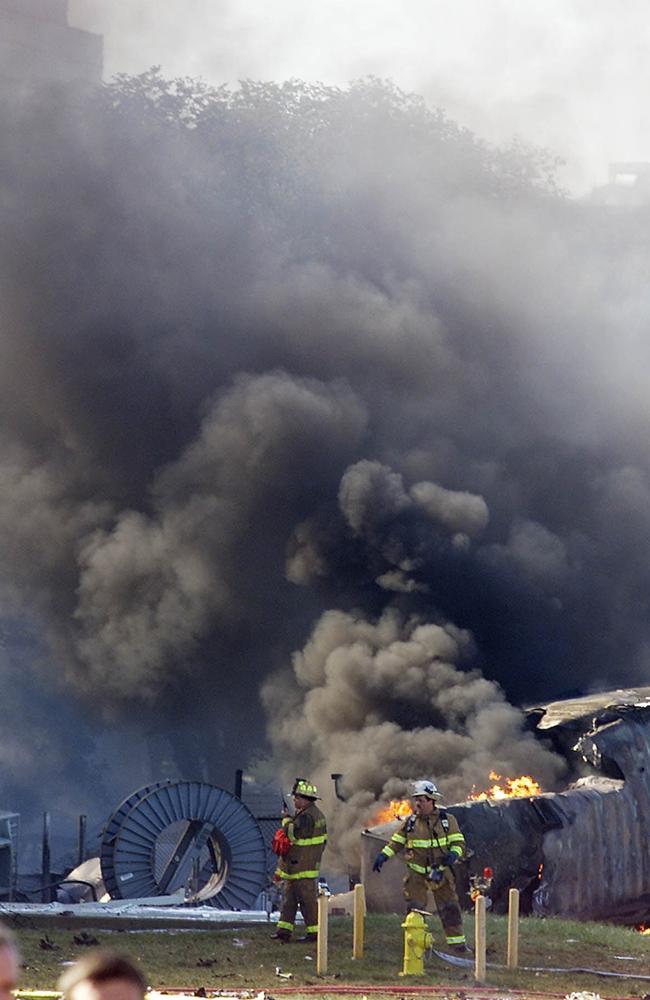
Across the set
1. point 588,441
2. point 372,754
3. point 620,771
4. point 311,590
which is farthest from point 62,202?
point 620,771

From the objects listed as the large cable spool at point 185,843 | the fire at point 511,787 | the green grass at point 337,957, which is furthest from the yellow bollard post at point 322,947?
the fire at point 511,787

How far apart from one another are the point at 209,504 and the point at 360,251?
12814mm

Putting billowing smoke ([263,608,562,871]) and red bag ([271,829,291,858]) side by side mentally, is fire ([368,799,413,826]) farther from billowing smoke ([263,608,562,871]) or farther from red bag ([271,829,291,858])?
red bag ([271,829,291,858])

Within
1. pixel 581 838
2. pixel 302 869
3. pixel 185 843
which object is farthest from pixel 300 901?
pixel 185 843

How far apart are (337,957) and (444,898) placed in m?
1.44

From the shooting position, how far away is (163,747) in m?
63.5

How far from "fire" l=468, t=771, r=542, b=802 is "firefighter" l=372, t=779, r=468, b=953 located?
1209 centimetres

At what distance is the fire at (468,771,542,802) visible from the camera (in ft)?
104

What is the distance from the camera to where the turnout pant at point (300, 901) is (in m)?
19.5

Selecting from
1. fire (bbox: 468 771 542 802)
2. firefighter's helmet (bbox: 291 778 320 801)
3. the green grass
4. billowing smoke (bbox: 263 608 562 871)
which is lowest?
the green grass

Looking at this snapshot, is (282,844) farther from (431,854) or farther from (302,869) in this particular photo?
(431,854)

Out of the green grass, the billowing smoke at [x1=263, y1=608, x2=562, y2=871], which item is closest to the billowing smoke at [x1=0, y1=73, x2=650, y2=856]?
the billowing smoke at [x1=263, y1=608, x2=562, y2=871]

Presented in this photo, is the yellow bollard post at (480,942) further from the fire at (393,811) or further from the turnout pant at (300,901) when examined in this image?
the fire at (393,811)

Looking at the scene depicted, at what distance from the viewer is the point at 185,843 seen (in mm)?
28875
